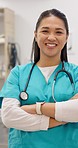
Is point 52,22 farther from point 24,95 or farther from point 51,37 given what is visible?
point 24,95

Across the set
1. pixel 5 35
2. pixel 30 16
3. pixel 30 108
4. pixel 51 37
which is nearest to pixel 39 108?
pixel 30 108

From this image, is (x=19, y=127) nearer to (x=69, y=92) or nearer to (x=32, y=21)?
(x=69, y=92)

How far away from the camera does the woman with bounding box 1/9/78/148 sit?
1.17 m

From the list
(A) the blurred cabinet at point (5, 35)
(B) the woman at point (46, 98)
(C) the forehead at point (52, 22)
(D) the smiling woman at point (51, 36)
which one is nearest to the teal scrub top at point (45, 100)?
(B) the woman at point (46, 98)

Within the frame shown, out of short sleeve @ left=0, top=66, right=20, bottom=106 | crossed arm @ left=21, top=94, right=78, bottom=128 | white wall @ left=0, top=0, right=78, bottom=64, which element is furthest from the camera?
white wall @ left=0, top=0, right=78, bottom=64

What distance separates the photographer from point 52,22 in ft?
4.17

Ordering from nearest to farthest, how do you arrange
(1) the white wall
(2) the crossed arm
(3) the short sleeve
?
(2) the crossed arm
(3) the short sleeve
(1) the white wall

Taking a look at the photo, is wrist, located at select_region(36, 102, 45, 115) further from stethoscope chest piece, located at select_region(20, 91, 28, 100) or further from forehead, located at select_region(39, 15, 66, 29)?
forehead, located at select_region(39, 15, 66, 29)

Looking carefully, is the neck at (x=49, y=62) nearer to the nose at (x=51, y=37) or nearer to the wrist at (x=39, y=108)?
the nose at (x=51, y=37)

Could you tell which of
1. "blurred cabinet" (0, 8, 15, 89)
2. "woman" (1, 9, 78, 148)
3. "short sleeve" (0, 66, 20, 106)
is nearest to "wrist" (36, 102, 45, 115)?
"woman" (1, 9, 78, 148)

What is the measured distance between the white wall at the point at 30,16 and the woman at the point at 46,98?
249cm

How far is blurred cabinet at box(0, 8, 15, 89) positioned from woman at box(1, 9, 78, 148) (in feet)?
8.09

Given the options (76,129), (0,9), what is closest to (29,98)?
(76,129)

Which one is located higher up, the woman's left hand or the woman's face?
the woman's face
